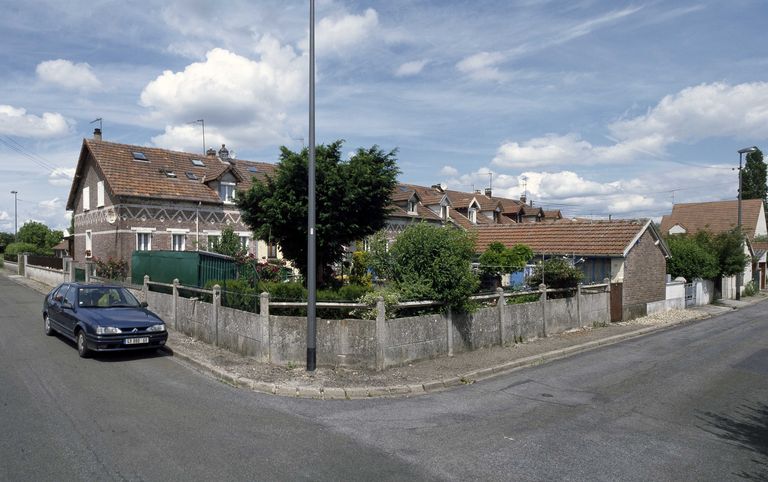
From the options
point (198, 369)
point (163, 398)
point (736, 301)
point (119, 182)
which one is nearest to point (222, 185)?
point (119, 182)

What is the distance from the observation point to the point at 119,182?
26000mm

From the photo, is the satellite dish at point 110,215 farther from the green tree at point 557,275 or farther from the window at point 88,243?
the green tree at point 557,275

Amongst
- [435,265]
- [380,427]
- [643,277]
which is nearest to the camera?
[380,427]

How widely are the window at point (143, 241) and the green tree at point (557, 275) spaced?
1910 centimetres

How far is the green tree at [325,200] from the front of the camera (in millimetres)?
13336

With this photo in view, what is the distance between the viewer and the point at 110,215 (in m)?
26.5

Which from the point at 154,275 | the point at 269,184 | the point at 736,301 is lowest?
the point at 736,301

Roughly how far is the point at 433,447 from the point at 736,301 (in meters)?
32.9

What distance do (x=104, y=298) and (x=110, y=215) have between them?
16.4 meters

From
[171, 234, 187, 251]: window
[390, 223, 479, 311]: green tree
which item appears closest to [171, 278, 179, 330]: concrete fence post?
[390, 223, 479, 311]: green tree

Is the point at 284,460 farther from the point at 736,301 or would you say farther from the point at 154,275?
the point at 736,301

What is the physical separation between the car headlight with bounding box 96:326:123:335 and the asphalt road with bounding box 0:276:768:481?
61 centimetres

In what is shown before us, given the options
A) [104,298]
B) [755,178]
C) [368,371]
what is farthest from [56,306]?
[755,178]

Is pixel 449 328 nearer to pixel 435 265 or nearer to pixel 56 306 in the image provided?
pixel 435 265
